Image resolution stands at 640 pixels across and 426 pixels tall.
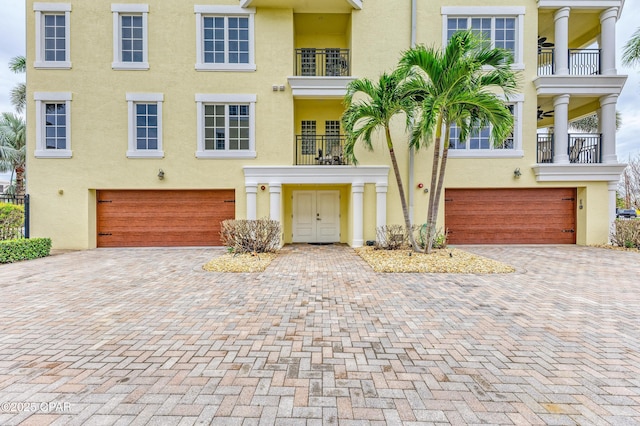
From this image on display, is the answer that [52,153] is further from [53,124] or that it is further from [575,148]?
[575,148]

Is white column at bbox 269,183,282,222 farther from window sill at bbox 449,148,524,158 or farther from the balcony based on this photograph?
the balcony

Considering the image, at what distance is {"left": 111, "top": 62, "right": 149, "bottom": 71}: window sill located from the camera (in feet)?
34.0

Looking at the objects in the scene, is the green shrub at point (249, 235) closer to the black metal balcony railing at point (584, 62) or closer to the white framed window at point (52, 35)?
the white framed window at point (52, 35)

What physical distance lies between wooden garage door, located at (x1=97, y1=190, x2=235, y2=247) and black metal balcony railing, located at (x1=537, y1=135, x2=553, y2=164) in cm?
1237

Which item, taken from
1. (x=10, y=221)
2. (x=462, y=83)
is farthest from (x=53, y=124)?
(x=462, y=83)

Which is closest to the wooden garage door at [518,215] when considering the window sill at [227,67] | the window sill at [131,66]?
the window sill at [227,67]

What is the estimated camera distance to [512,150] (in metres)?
10.9

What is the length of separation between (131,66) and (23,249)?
6969 millimetres

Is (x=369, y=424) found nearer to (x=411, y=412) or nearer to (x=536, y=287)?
(x=411, y=412)

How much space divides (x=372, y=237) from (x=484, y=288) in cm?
530

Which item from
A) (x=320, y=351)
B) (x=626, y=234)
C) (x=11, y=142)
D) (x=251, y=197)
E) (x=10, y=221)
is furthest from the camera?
(x=11, y=142)

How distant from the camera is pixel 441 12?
423 inches

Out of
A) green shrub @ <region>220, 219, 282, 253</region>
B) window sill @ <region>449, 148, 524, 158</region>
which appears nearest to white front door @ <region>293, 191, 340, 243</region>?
green shrub @ <region>220, 219, 282, 253</region>

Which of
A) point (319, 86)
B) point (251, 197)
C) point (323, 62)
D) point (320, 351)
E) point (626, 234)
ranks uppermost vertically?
point (323, 62)
